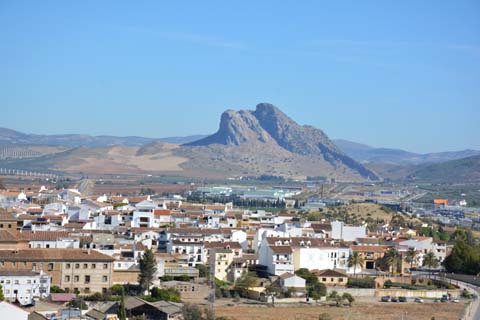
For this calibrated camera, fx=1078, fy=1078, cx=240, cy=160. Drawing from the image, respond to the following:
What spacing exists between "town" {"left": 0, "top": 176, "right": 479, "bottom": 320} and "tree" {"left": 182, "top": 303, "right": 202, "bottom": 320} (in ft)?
0.15

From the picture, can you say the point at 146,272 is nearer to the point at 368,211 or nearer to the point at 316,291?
the point at 316,291

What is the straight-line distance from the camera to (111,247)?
155ft

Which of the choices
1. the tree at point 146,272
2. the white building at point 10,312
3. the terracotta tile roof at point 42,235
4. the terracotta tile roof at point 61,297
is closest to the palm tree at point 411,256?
the tree at point 146,272

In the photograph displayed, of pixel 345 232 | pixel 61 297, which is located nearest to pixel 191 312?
pixel 61 297

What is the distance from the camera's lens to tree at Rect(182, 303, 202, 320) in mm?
35562

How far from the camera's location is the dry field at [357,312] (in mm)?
39219

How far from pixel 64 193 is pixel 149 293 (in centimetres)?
3769

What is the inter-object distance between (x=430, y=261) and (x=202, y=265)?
13703 millimetres

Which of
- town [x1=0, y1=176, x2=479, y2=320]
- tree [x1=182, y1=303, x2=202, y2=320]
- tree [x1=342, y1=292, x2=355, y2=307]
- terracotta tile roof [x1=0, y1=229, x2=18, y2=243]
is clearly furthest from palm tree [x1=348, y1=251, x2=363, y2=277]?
terracotta tile roof [x1=0, y1=229, x2=18, y2=243]

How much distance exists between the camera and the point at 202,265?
157 ft

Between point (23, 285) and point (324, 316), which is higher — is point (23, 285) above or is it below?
above

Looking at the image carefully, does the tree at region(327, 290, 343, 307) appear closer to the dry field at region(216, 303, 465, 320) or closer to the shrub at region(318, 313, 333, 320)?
the dry field at region(216, 303, 465, 320)

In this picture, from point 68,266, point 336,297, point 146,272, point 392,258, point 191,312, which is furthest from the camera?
point 392,258

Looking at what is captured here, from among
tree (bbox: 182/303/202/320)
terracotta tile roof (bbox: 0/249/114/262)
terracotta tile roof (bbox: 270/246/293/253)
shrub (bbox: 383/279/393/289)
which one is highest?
terracotta tile roof (bbox: 270/246/293/253)
